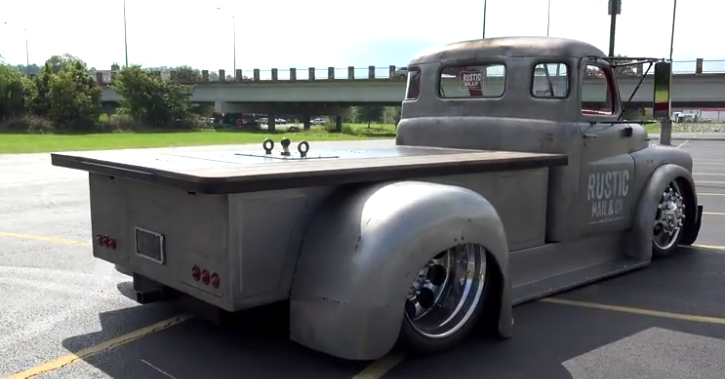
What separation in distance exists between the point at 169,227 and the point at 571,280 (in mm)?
3208

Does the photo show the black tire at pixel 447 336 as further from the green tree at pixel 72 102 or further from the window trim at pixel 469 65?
the green tree at pixel 72 102

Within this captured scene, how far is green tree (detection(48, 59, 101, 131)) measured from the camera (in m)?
46.5

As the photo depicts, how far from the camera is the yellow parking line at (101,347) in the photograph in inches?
154

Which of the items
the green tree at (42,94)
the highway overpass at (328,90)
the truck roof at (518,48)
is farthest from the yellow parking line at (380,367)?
the green tree at (42,94)

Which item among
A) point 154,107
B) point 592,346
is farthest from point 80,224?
point 154,107

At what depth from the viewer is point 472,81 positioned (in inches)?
243

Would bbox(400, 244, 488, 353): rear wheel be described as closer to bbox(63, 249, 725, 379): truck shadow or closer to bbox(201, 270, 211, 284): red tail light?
bbox(63, 249, 725, 379): truck shadow

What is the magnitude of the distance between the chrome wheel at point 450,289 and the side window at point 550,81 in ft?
6.90

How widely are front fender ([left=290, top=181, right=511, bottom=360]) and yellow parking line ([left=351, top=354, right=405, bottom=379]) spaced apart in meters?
0.23

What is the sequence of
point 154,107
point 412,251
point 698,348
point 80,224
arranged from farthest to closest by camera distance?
1. point 154,107
2. point 80,224
3. point 698,348
4. point 412,251

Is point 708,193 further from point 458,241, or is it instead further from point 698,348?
point 458,241

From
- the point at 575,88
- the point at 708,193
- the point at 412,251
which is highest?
the point at 575,88

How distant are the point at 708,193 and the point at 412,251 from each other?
10.9 m

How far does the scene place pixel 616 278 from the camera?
6.03 m
